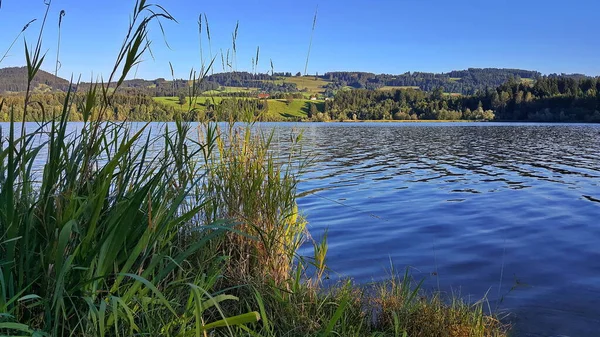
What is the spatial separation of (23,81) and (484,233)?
343 inches

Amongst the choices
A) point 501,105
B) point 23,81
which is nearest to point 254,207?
point 23,81

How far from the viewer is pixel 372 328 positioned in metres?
4.10

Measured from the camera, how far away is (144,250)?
9.02 ft

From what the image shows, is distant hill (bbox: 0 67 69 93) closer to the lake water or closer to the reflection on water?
the lake water

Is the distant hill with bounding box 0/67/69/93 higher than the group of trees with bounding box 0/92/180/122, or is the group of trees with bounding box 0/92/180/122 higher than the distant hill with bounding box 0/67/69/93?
the distant hill with bounding box 0/67/69/93

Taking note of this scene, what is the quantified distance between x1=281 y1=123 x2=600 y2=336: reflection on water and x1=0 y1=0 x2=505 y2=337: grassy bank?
1.27 metres

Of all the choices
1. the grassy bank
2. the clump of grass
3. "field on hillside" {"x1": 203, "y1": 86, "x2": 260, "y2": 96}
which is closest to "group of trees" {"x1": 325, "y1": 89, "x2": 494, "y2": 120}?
"field on hillside" {"x1": 203, "y1": 86, "x2": 260, "y2": 96}

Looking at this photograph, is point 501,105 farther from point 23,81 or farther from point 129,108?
point 23,81

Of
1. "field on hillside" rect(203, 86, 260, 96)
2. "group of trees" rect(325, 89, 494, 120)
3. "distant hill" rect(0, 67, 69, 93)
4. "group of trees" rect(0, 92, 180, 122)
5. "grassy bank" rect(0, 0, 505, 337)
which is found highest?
"group of trees" rect(325, 89, 494, 120)

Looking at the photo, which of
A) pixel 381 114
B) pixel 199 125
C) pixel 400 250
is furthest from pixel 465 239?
pixel 381 114

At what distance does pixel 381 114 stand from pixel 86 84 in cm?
12798

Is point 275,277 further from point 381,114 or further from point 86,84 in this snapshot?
point 381,114

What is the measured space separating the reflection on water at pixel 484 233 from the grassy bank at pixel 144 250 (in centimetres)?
127

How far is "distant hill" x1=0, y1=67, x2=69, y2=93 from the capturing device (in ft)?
9.43
